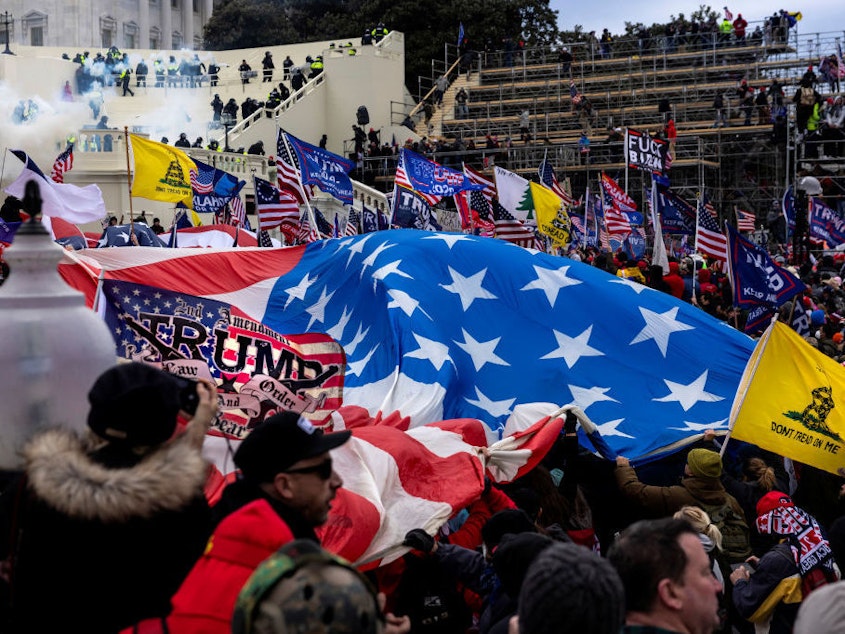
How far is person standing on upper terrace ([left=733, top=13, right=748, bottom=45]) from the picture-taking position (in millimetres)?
41562

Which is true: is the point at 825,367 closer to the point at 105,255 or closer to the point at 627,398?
the point at 627,398

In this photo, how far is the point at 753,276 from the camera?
32.7 feet

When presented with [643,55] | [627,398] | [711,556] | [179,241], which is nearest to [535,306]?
[627,398]

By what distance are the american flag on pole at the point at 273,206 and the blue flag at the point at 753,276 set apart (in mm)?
6719

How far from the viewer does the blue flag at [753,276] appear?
980cm

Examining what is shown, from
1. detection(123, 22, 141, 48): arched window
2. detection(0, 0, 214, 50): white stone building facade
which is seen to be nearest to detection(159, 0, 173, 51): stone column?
detection(0, 0, 214, 50): white stone building facade

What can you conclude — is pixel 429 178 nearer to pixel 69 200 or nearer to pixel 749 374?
pixel 69 200

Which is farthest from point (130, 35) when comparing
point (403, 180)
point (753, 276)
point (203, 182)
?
point (753, 276)

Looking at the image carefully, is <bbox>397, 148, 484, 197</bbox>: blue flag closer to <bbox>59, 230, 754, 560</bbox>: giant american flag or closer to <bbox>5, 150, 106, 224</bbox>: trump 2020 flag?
<bbox>5, 150, 106, 224</bbox>: trump 2020 flag

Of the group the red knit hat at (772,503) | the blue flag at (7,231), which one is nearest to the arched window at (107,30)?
the blue flag at (7,231)

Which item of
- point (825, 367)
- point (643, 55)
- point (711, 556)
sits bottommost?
point (711, 556)

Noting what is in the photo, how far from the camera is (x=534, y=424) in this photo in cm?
732

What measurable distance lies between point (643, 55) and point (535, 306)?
35.2 metres

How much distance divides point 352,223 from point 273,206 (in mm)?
3008
